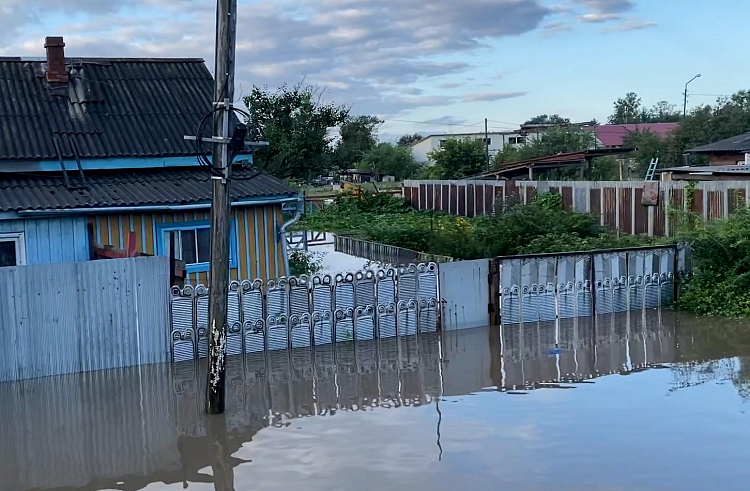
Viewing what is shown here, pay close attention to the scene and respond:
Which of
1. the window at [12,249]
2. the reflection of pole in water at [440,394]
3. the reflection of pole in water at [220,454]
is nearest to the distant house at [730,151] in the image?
the reflection of pole in water at [440,394]

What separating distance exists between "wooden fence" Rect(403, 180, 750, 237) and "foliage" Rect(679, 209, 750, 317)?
1381 millimetres

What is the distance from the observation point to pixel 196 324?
38.9 ft

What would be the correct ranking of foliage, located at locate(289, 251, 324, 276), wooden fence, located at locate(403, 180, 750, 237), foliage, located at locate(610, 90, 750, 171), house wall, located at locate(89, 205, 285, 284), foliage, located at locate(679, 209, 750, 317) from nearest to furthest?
1. house wall, located at locate(89, 205, 285, 284)
2. foliage, located at locate(679, 209, 750, 317)
3. foliage, located at locate(289, 251, 324, 276)
4. wooden fence, located at locate(403, 180, 750, 237)
5. foliage, located at locate(610, 90, 750, 171)

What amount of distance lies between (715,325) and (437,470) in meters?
8.31

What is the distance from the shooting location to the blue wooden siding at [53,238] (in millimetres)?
12945

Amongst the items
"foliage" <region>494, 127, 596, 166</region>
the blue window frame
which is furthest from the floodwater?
"foliage" <region>494, 127, 596, 166</region>

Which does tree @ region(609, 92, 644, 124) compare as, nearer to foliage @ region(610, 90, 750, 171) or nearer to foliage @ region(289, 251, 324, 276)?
foliage @ region(610, 90, 750, 171)

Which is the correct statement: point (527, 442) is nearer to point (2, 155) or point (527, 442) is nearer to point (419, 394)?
point (419, 394)

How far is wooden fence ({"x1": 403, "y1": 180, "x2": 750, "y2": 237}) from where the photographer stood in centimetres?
1981

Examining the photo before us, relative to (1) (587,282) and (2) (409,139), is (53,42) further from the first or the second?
(2) (409,139)

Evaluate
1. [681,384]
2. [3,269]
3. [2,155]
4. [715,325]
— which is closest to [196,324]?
[3,269]

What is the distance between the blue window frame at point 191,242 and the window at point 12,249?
2.03 m

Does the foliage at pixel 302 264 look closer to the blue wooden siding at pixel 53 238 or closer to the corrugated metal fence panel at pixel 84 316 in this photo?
the blue wooden siding at pixel 53 238

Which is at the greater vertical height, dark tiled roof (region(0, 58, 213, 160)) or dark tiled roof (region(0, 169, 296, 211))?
dark tiled roof (region(0, 58, 213, 160))
